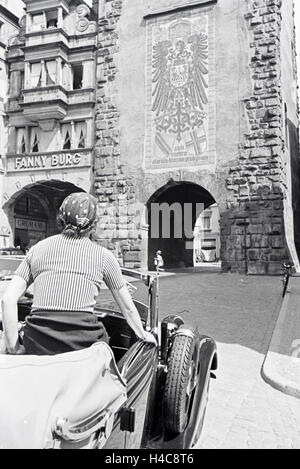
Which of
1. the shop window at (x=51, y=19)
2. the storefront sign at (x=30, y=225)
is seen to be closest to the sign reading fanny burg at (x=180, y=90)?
the shop window at (x=51, y=19)

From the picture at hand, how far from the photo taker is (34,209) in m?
21.7

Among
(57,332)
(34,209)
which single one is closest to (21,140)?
(34,209)

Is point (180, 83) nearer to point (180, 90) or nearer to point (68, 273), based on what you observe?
point (180, 90)

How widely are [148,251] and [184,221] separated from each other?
16.8 feet

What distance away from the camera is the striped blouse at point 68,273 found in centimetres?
207

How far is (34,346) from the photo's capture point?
6.54 feet

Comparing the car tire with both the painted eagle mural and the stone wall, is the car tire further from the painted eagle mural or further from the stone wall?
the painted eagle mural

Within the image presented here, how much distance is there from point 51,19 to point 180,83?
724cm

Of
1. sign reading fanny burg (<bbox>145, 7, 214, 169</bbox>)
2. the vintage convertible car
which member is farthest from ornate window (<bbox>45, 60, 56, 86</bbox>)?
the vintage convertible car

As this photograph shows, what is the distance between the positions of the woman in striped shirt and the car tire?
1.54 ft

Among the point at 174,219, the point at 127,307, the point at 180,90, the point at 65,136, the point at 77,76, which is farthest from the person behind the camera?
the point at 174,219

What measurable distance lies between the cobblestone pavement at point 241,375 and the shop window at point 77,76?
12.7 metres

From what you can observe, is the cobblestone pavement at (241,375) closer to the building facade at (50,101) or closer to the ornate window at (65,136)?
the building facade at (50,101)
